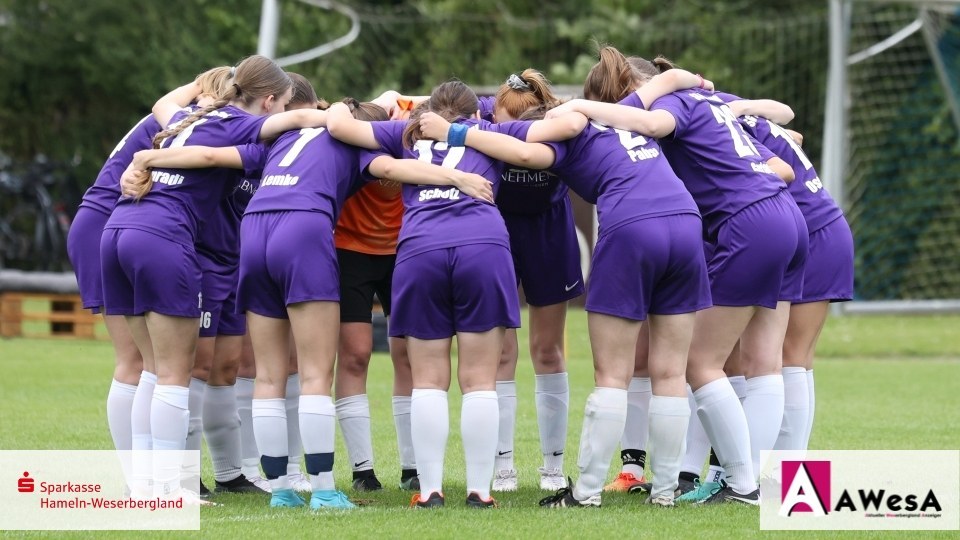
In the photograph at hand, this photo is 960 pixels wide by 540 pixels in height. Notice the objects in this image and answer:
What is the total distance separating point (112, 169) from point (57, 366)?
7.16 metres

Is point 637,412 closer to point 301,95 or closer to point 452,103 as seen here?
point 452,103

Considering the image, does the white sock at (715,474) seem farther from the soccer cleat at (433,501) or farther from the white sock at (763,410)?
the soccer cleat at (433,501)

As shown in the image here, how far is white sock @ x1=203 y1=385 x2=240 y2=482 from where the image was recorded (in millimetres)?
6609

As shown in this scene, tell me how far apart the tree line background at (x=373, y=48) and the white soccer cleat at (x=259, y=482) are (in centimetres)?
1443

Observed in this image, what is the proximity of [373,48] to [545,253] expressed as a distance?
52.4 feet

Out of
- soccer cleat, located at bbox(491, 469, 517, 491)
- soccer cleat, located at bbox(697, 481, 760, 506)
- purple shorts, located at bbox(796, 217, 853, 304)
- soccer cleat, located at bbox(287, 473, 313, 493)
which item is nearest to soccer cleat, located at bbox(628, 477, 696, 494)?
soccer cleat, located at bbox(697, 481, 760, 506)

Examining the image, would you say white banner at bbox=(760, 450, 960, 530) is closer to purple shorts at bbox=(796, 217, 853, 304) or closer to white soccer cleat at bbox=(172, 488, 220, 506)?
purple shorts at bbox=(796, 217, 853, 304)

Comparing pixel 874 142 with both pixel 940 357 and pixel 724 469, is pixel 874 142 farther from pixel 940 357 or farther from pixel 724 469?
pixel 724 469

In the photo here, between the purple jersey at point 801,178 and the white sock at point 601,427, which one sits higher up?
the purple jersey at point 801,178

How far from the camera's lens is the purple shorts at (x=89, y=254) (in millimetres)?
6461

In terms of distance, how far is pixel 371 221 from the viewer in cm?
670

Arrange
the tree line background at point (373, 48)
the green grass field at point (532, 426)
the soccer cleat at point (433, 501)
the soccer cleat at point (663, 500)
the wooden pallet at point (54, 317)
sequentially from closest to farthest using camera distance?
1. the green grass field at point (532, 426)
2. the soccer cleat at point (433, 501)
3. the soccer cleat at point (663, 500)
4. the wooden pallet at point (54, 317)
5. the tree line background at point (373, 48)

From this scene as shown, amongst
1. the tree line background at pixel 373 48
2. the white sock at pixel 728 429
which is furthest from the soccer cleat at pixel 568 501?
the tree line background at pixel 373 48

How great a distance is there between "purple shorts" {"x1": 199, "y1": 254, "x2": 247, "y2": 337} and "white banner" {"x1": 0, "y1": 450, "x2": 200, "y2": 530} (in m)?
0.63
